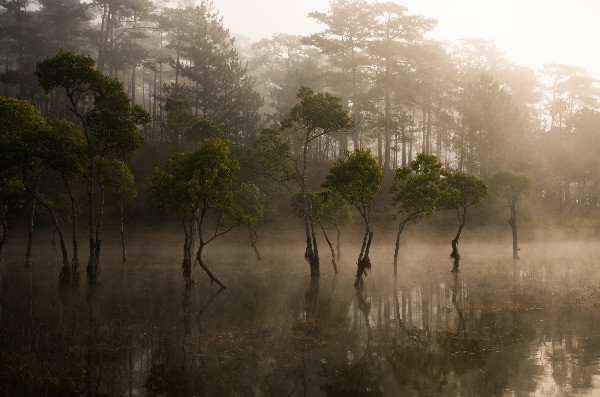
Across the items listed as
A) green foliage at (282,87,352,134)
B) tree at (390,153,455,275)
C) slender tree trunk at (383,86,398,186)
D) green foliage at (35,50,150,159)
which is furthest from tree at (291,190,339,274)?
slender tree trunk at (383,86,398,186)

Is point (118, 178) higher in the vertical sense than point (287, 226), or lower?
higher

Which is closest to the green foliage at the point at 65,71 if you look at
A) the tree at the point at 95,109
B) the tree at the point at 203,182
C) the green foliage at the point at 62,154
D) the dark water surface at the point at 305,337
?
the tree at the point at 95,109

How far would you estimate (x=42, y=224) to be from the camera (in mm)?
70125

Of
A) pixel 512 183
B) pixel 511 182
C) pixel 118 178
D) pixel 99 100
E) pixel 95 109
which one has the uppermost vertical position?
pixel 99 100

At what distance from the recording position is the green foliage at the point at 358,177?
38844mm

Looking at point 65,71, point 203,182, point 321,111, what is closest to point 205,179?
point 203,182

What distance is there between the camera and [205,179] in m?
35.9

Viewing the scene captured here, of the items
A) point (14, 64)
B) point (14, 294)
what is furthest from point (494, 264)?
point (14, 64)

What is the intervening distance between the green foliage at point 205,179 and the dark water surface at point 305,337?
622cm

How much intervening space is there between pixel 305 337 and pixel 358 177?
1932cm

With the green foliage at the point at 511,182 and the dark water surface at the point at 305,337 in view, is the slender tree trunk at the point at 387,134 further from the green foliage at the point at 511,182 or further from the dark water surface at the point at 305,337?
the dark water surface at the point at 305,337

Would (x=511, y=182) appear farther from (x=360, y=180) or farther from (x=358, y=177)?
(x=358, y=177)

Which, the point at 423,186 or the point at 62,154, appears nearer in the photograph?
the point at 62,154

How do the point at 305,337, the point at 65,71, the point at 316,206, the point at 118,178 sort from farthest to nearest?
1. the point at 316,206
2. the point at 118,178
3. the point at 65,71
4. the point at 305,337
